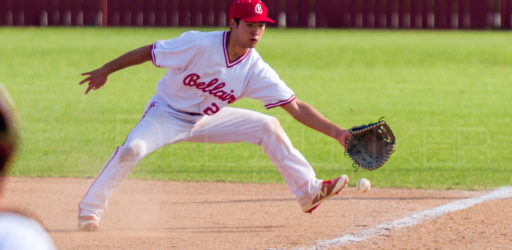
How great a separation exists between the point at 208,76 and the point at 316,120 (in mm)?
822

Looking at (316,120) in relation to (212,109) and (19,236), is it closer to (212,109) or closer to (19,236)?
(212,109)

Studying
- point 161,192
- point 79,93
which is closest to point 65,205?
point 161,192

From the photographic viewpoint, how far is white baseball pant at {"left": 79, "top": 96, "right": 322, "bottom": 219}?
18.6 ft

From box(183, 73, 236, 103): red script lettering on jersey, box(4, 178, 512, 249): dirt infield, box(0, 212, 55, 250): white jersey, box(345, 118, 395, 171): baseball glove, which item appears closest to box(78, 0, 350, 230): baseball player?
box(183, 73, 236, 103): red script lettering on jersey

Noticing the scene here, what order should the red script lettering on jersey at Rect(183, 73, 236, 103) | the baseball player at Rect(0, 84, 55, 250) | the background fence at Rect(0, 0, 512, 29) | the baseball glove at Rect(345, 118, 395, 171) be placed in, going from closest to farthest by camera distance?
the baseball player at Rect(0, 84, 55, 250) → the red script lettering on jersey at Rect(183, 73, 236, 103) → the baseball glove at Rect(345, 118, 395, 171) → the background fence at Rect(0, 0, 512, 29)

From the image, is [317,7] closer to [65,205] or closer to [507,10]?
[507,10]

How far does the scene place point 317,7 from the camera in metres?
31.4

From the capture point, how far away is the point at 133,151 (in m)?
5.57

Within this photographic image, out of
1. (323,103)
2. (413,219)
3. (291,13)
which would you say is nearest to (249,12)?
(413,219)

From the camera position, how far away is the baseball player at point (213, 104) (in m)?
5.69

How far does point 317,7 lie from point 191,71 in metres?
26.0

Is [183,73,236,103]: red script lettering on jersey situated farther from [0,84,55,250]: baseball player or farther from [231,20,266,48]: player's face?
[0,84,55,250]: baseball player

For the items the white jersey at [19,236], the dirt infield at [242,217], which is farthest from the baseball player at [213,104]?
the white jersey at [19,236]

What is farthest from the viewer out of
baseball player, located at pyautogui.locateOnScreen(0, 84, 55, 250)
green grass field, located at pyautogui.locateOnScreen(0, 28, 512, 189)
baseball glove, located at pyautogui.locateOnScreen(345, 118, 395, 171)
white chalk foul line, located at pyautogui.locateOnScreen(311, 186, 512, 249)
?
green grass field, located at pyautogui.locateOnScreen(0, 28, 512, 189)
